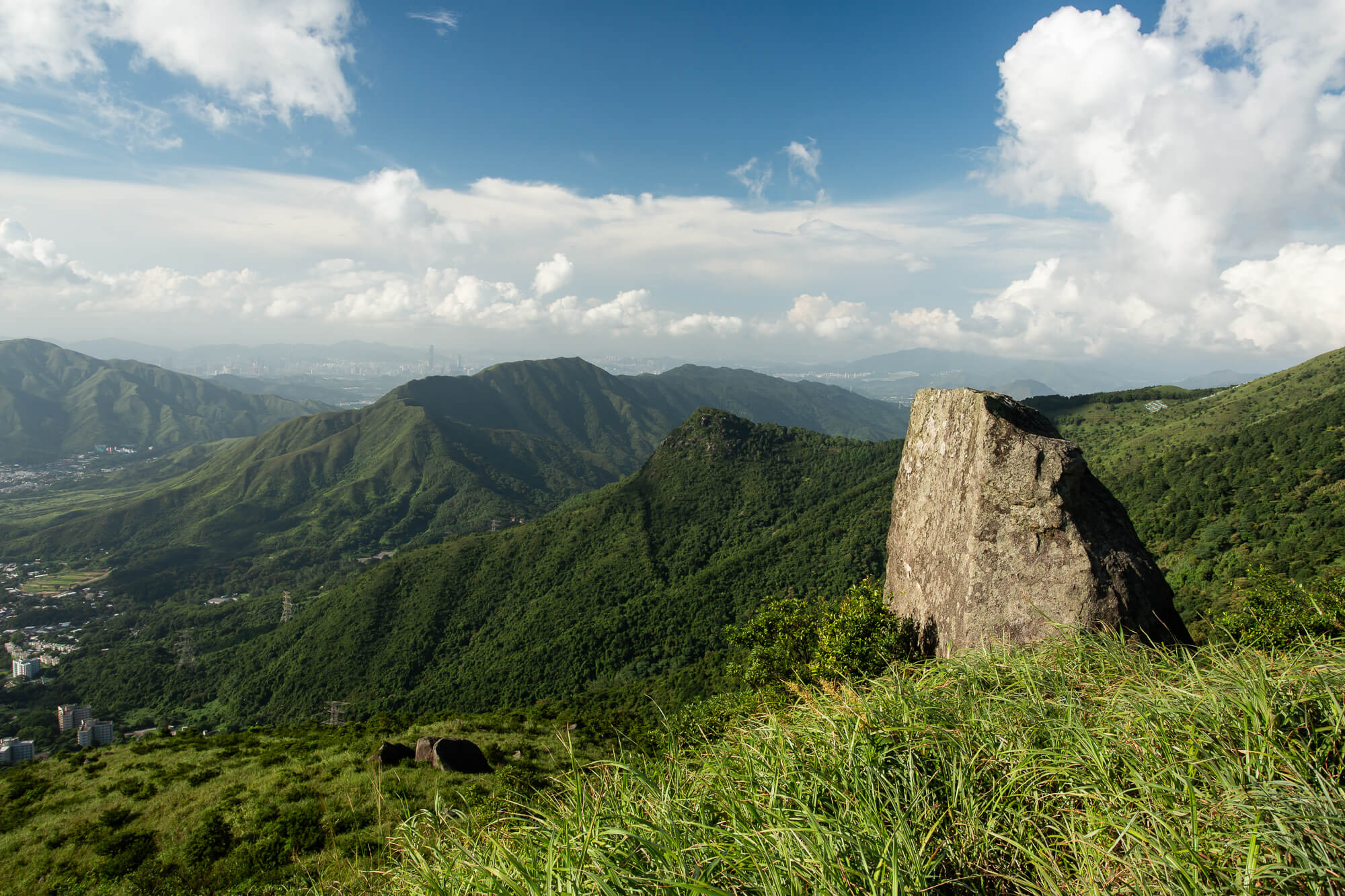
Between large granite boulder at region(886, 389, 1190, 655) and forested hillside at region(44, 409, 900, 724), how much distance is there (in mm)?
38496

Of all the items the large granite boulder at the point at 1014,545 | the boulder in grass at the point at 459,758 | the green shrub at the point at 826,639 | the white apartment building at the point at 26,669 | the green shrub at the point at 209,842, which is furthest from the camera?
the white apartment building at the point at 26,669

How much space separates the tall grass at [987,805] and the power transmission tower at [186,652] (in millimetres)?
130894

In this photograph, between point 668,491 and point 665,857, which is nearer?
point 665,857

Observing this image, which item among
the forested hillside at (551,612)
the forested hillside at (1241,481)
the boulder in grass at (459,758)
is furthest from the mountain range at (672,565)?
the boulder in grass at (459,758)

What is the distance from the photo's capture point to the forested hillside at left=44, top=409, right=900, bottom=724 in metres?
69.4

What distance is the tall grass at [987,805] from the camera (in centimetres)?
303

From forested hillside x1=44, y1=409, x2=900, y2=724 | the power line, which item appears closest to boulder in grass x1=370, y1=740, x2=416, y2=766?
forested hillside x1=44, y1=409, x2=900, y2=724

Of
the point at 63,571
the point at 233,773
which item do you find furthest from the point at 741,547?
the point at 63,571

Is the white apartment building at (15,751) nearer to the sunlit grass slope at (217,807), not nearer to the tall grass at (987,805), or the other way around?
the sunlit grass slope at (217,807)

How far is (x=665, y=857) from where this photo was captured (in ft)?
11.5

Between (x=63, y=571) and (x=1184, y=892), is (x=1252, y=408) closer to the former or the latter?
(x=1184, y=892)

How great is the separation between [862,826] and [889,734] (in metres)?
1.24

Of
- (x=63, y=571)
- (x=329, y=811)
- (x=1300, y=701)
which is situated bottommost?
(x=63, y=571)

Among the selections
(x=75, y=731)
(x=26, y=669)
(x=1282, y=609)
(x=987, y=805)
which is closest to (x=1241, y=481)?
(x=1282, y=609)
